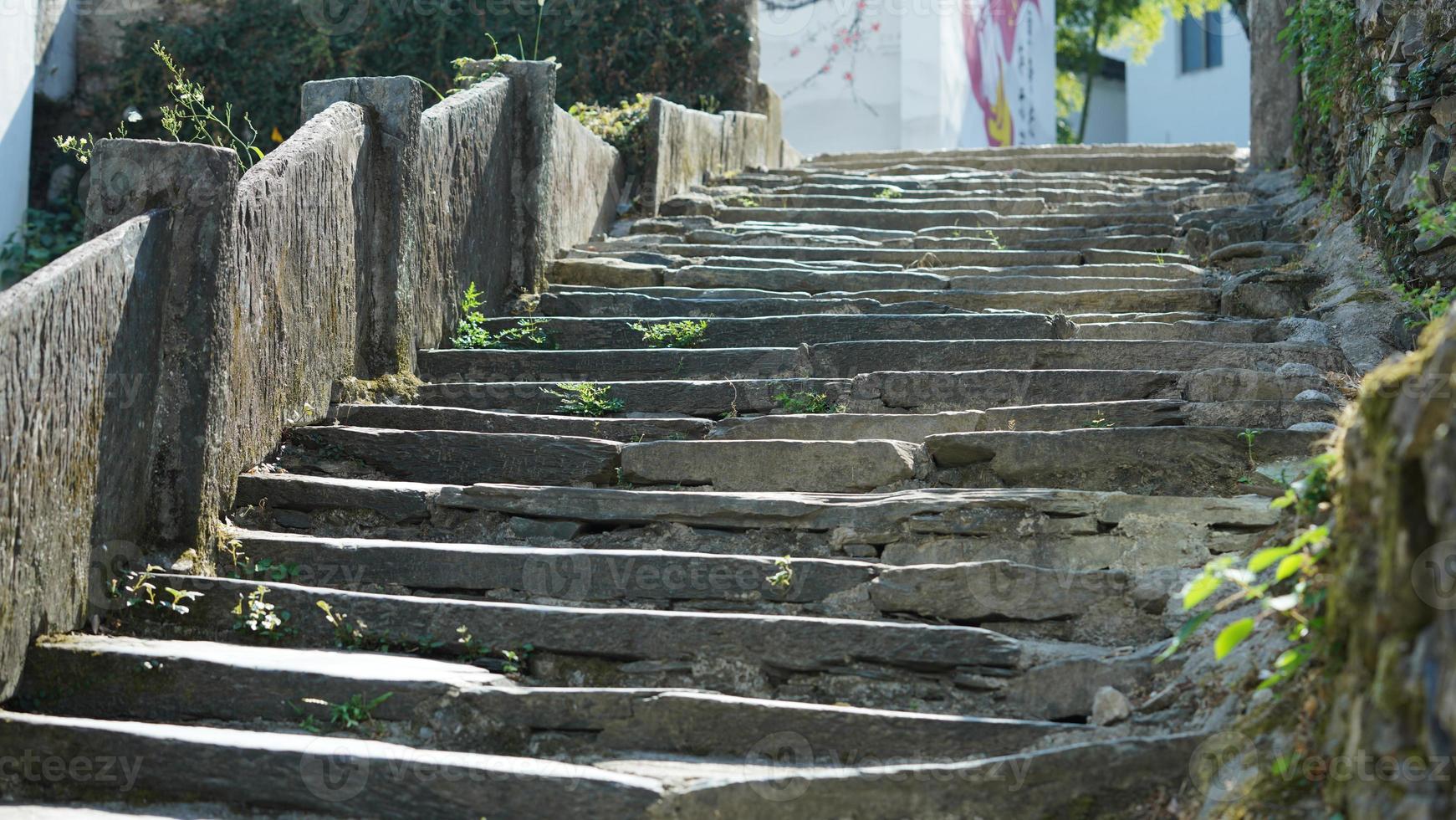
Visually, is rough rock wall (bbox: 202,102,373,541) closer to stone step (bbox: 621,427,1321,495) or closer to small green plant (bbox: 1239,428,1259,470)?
stone step (bbox: 621,427,1321,495)

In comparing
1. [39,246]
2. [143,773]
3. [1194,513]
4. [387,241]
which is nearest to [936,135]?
[39,246]

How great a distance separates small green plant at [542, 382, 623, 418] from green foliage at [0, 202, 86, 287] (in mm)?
5293

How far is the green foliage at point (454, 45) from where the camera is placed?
10250mm

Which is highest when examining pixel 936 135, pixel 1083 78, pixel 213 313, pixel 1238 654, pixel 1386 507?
pixel 1083 78

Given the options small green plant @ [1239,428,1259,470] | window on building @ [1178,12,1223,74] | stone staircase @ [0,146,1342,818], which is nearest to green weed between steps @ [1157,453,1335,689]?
stone staircase @ [0,146,1342,818]

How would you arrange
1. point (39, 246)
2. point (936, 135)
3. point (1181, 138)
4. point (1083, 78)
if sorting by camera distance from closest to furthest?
point (39, 246), point (936, 135), point (1181, 138), point (1083, 78)

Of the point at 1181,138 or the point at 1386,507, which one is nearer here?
the point at 1386,507

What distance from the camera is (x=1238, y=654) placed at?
2.88m

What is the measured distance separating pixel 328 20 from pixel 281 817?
348 inches

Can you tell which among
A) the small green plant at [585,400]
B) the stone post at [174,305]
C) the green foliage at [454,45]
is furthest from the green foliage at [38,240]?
the stone post at [174,305]

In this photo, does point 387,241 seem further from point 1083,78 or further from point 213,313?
point 1083,78

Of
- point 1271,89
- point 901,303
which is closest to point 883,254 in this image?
point 901,303

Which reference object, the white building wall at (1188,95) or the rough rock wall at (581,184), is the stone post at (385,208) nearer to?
the rough rock wall at (581,184)

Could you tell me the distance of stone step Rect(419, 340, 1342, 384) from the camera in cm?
459
